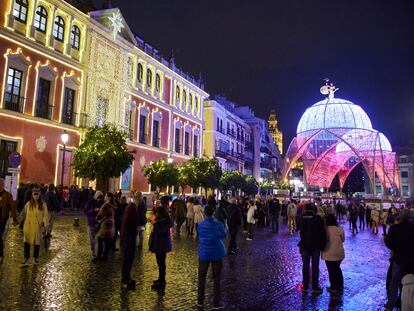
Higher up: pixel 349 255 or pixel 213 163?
pixel 213 163

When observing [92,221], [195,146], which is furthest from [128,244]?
[195,146]

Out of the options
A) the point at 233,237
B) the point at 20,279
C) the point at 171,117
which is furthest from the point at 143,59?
the point at 20,279

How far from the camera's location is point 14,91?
23.5 meters

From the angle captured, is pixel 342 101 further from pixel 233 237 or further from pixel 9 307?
pixel 9 307

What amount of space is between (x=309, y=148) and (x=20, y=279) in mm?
51259

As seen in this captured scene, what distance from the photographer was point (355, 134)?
4900cm

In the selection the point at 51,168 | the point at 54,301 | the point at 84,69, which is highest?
the point at 84,69

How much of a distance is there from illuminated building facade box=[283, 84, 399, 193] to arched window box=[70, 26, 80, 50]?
32860 mm

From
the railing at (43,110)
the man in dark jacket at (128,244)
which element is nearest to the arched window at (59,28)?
the railing at (43,110)

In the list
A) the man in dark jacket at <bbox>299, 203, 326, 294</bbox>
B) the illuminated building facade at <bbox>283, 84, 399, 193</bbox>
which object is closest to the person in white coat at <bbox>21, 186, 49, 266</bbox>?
the man in dark jacket at <bbox>299, 203, 326, 294</bbox>

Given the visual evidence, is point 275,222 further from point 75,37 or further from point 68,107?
point 75,37

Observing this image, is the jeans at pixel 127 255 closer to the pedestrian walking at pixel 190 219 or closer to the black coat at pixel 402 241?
the black coat at pixel 402 241

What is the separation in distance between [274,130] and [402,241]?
488ft

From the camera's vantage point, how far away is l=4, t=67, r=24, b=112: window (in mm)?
23047
